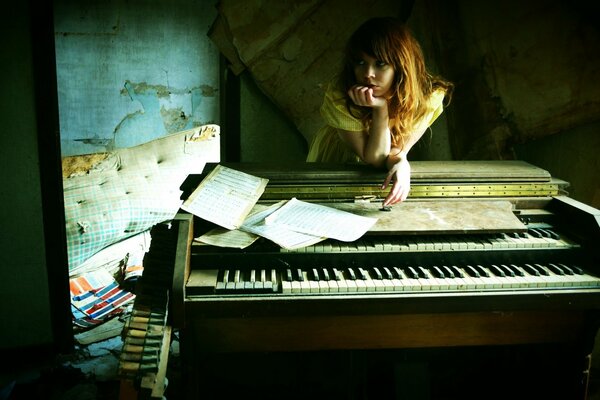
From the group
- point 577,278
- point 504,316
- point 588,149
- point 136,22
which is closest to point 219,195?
point 504,316

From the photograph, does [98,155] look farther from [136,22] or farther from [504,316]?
[504,316]

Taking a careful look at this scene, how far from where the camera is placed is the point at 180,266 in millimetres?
1914

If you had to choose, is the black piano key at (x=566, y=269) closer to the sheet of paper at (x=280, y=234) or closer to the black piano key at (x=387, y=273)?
the black piano key at (x=387, y=273)

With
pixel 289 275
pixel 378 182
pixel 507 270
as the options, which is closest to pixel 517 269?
pixel 507 270

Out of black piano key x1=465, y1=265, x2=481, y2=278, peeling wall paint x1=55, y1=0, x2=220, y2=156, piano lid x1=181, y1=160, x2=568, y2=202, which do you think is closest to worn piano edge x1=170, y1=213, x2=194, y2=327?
piano lid x1=181, y1=160, x2=568, y2=202

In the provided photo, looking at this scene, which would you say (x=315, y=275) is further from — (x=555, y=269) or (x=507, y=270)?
(x=555, y=269)

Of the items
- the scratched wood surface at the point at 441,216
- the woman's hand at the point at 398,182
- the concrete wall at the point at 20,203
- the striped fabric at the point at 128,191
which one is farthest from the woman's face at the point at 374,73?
the striped fabric at the point at 128,191

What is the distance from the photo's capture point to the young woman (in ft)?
7.61

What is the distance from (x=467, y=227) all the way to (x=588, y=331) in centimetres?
75

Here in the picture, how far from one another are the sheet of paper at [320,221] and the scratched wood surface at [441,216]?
0.19ft

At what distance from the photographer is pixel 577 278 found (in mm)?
2094

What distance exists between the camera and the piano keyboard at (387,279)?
6.47 feet

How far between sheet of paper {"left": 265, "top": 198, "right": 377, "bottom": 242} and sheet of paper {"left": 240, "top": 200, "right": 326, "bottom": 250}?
24mm

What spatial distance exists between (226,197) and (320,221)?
1.40 ft
